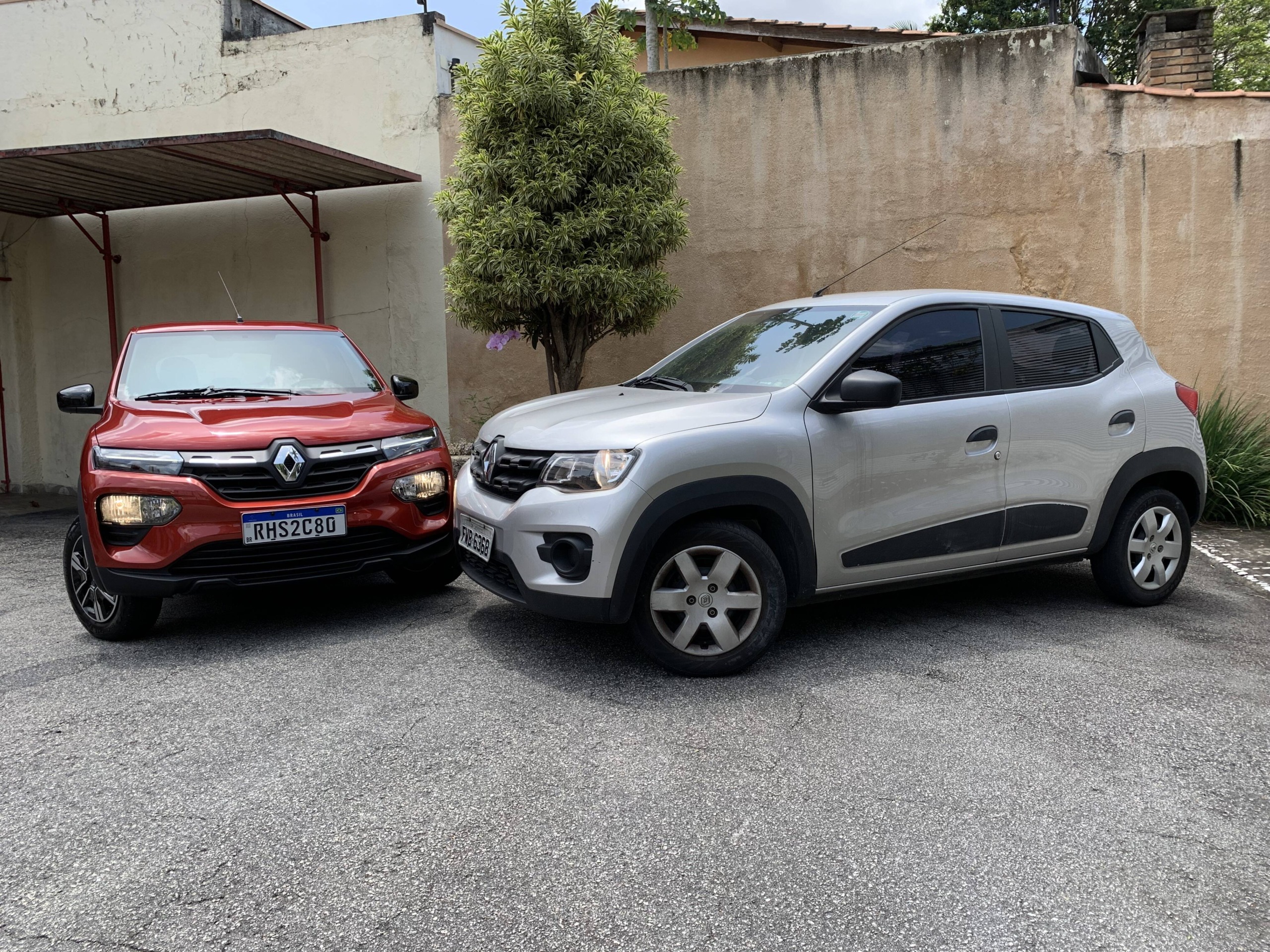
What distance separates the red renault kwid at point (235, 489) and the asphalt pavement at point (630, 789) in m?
0.40

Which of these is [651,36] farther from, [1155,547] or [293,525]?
[293,525]

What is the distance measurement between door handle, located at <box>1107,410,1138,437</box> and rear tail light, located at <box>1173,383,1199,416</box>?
39 cm

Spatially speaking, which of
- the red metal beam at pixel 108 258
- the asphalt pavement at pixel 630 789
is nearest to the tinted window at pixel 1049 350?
the asphalt pavement at pixel 630 789

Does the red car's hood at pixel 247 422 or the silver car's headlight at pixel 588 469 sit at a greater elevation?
the red car's hood at pixel 247 422

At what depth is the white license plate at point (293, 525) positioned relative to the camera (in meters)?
4.51

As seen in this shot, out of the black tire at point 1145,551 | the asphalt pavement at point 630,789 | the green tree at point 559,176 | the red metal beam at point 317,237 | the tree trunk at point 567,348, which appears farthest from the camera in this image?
the red metal beam at point 317,237

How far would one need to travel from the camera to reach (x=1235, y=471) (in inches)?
318

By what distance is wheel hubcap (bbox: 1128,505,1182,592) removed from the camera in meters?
5.21

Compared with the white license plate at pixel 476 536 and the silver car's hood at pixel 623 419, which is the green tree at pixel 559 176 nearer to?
the silver car's hood at pixel 623 419

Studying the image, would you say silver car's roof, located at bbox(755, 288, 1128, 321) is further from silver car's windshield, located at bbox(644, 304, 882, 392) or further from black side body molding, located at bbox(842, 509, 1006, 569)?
black side body molding, located at bbox(842, 509, 1006, 569)

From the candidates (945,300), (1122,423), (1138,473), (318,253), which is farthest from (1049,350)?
(318,253)

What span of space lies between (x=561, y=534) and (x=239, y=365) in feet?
8.98

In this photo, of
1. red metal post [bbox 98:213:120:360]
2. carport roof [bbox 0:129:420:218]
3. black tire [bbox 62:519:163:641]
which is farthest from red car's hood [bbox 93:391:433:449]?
red metal post [bbox 98:213:120:360]

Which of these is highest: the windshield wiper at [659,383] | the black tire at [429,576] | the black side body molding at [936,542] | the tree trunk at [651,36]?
the tree trunk at [651,36]
